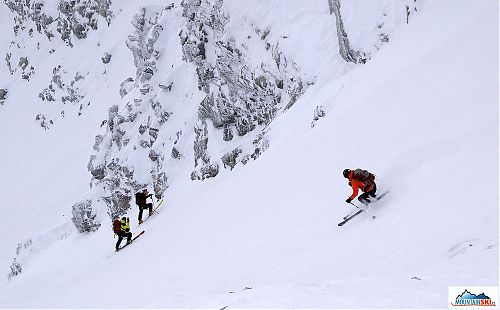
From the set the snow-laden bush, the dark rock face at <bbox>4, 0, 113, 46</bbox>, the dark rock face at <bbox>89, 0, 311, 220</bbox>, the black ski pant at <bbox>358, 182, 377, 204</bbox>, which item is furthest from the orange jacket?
the dark rock face at <bbox>4, 0, 113, 46</bbox>

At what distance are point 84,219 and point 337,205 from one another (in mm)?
22286

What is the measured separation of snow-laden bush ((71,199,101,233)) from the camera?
30.2 metres

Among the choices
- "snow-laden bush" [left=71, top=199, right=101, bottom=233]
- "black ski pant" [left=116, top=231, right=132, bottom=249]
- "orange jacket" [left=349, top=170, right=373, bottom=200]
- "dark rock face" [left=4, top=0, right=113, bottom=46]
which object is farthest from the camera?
"dark rock face" [left=4, top=0, right=113, bottom=46]

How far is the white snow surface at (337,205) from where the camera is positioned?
310 inches

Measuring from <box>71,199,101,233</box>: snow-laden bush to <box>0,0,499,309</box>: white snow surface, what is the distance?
0.65m

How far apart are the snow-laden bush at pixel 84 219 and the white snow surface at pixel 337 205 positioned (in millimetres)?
652

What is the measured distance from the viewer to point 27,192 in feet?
146

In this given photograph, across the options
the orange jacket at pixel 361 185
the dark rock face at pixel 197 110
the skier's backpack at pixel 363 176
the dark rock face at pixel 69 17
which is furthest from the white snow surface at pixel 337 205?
the dark rock face at pixel 69 17

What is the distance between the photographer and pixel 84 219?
99.1ft

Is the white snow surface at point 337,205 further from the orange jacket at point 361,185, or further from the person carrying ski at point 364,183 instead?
the orange jacket at point 361,185

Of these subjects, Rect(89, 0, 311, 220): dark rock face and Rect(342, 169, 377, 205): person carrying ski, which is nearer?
Rect(342, 169, 377, 205): person carrying ski

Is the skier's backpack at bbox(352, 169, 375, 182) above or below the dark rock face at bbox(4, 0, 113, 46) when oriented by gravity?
below

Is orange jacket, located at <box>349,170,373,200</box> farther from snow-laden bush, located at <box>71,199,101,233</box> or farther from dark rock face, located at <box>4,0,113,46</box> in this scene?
dark rock face, located at <box>4,0,113,46</box>

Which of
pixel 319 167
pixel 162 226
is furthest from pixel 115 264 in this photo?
pixel 319 167
